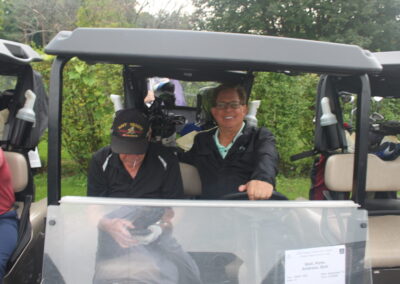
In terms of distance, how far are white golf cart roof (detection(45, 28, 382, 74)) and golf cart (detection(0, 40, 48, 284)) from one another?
104 centimetres

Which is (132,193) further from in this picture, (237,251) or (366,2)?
(366,2)

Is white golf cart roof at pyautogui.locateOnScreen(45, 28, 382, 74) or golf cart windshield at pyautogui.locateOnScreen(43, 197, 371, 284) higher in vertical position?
white golf cart roof at pyautogui.locateOnScreen(45, 28, 382, 74)

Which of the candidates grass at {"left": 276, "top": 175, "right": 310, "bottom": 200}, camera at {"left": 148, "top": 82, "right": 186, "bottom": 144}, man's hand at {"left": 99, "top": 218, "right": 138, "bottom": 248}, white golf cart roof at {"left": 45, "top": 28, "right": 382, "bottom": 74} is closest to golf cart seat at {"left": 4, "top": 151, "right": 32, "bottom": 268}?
camera at {"left": 148, "top": 82, "right": 186, "bottom": 144}

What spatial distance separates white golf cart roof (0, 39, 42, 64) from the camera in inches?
84.4

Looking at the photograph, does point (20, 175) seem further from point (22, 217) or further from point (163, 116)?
point (163, 116)

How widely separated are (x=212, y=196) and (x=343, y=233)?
94cm

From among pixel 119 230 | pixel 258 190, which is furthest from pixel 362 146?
pixel 119 230

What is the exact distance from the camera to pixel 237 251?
1.40 meters

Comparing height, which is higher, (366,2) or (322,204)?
(366,2)

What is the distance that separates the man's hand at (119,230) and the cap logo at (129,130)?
2.28 feet

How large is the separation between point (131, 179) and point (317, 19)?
20.7 metres

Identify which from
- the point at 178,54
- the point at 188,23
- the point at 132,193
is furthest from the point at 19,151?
the point at 188,23

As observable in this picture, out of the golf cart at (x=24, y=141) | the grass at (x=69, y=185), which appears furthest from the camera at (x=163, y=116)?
the grass at (x=69, y=185)

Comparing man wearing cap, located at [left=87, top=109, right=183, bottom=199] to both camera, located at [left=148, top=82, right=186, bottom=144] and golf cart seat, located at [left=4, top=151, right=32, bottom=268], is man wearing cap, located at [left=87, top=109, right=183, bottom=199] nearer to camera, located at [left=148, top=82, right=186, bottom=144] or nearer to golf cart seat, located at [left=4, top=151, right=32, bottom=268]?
golf cart seat, located at [left=4, top=151, right=32, bottom=268]
